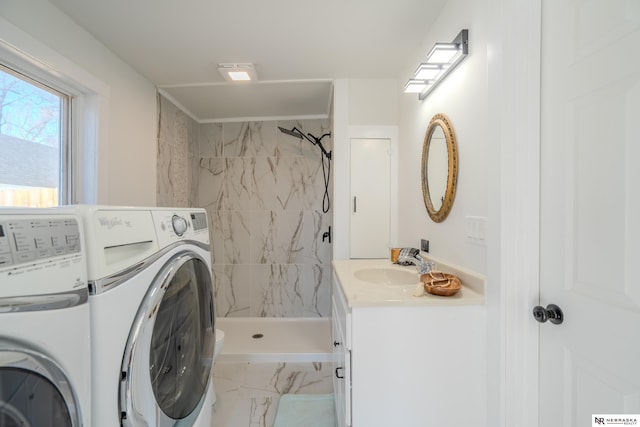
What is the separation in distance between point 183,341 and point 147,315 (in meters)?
0.35

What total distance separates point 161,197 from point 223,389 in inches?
62.7

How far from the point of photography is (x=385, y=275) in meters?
1.55

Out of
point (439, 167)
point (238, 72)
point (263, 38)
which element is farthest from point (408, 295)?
point (238, 72)

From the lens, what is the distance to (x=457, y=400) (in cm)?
99

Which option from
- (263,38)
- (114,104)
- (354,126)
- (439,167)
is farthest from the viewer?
(354,126)

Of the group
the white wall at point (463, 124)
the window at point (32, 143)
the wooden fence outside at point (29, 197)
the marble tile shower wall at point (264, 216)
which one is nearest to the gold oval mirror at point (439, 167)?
the white wall at point (463, 124)

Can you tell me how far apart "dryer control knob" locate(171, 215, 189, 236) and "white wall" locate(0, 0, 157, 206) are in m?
1.03

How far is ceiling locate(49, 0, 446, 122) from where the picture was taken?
130cm

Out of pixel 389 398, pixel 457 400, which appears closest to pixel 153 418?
pixel 389 398

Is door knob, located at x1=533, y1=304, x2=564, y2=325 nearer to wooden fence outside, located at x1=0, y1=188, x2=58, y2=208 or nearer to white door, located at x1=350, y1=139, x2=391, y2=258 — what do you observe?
white door, located at x1=350, y1=139, x2=391, y2=258

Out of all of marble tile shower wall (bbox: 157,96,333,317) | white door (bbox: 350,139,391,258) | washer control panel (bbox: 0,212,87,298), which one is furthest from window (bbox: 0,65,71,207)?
white door (bbox: 350,139,391,258)

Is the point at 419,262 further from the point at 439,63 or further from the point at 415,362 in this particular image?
the point at 439,63

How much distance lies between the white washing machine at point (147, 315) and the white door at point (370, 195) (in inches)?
48.3

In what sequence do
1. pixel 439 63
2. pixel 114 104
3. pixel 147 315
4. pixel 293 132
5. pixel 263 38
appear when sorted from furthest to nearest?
pixel 293 132 < pixel 114 104 < pixel 263 38 < pixel 439 63 < pixel 147 315
